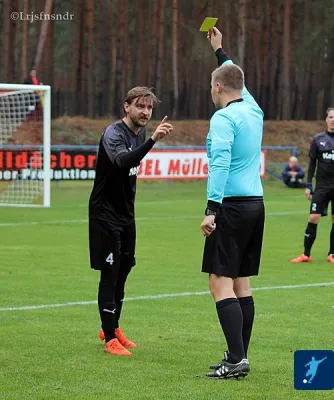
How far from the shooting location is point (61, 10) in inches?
2375

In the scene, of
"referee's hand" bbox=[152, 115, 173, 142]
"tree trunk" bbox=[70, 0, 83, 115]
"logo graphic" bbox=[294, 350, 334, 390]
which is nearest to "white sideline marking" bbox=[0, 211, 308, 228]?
"referee's hand" bbox=[152, 115, 173, 142]

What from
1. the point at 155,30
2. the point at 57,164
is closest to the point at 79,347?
the point at 57,164

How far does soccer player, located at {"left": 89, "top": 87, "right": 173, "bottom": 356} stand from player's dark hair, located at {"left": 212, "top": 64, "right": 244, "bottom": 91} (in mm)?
957

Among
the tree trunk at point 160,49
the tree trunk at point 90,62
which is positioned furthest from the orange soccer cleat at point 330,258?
the tree trunk at point 160,49

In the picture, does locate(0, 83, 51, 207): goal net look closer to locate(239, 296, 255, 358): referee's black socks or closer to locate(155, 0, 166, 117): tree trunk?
locate(239, 296, 255, 358): referee's black socks

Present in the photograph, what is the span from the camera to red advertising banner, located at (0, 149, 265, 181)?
26.7 metres

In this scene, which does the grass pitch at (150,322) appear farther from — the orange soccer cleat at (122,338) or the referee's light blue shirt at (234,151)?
the referee's light blue shirt at (234,151)

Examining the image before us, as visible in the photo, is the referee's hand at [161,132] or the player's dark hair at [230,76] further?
the referee's hand at [161,132]

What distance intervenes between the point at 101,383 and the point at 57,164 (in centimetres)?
2185

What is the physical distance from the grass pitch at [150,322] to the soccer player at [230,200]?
42 centimetres

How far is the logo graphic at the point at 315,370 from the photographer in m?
5.76

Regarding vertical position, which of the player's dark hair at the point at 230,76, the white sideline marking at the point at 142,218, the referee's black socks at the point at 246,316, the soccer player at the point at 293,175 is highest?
the player's dark hair at the point at 230,76

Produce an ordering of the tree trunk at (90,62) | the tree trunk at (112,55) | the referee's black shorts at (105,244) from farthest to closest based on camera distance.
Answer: the tree trunk at (112,55), the tree trunk at (90,62), the referee's black shorts at (105,244)

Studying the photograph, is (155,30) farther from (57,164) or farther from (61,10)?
(57,164)
